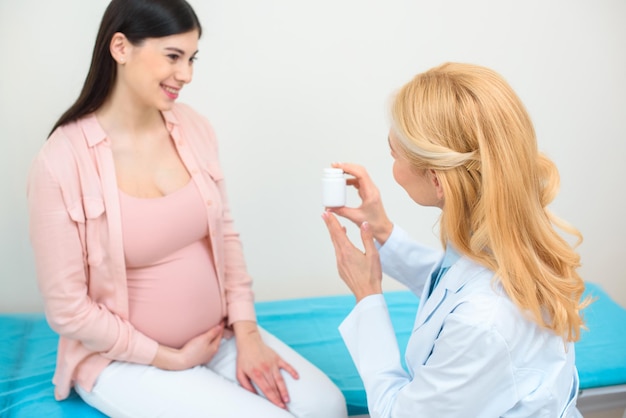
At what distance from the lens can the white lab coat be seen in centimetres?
115

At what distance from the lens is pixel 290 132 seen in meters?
2.38

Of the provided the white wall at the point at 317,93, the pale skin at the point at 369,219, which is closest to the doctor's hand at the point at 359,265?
the pale skin at the point at 369,219

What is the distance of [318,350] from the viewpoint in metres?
2.03

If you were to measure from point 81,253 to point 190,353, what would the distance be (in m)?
0.36

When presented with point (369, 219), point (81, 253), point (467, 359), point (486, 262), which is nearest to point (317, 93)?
point (369, 219)

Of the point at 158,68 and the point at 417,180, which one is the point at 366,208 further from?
the point at 158,68

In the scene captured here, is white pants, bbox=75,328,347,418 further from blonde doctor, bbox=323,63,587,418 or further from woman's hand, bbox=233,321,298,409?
blonde doctor, bbox=323,63,587,418

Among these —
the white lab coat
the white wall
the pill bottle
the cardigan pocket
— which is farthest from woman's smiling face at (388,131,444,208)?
the white wall

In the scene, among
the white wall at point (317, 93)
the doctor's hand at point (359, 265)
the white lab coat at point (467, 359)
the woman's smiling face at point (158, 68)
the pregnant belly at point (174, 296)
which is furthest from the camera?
the white wall at point (317, 93)

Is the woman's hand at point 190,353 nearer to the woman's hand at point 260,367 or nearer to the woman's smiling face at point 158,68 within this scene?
the woman's hand at point 260,367

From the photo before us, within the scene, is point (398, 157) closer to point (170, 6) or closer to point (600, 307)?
point (170, 6)

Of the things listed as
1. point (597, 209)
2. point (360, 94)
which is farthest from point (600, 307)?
point (360, 94)

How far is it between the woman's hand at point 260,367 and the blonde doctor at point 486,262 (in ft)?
1.34

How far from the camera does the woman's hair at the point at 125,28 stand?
148 centimetres
